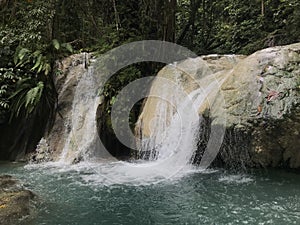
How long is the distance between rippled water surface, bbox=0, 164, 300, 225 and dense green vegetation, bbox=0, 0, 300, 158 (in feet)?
7.78

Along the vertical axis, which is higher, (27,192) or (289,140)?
(289,140)

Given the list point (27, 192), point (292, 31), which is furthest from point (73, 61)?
point (292, 31)

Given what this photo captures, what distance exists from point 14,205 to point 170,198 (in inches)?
71.8

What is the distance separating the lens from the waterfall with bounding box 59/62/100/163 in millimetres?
6840

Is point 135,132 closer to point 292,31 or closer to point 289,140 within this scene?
point 289,140

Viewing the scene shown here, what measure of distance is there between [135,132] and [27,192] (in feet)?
8.61

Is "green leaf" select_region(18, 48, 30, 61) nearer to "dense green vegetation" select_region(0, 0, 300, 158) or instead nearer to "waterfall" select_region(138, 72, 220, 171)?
"dense green vegetation" select_region(0, 0, 300, 158)

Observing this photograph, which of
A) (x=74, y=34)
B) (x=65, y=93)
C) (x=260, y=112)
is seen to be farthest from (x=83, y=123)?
(x=260, y=112)

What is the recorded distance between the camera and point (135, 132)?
658cm

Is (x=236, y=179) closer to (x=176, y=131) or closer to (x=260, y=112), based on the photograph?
(x=260, y=112)

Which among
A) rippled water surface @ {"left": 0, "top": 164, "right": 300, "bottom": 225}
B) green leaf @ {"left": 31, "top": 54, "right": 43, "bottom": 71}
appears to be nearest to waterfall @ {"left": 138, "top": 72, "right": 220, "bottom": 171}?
rippled water surface @ {"left": 0, "top": 164, "right": 300, "bottom": 225}

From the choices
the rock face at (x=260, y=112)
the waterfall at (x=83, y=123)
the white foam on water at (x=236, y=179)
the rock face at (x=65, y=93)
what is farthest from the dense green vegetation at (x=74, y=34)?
the white foam on water at (x=236, y=179)

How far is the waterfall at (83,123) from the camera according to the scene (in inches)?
269

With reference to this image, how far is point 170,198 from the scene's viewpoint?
4.43 metres
